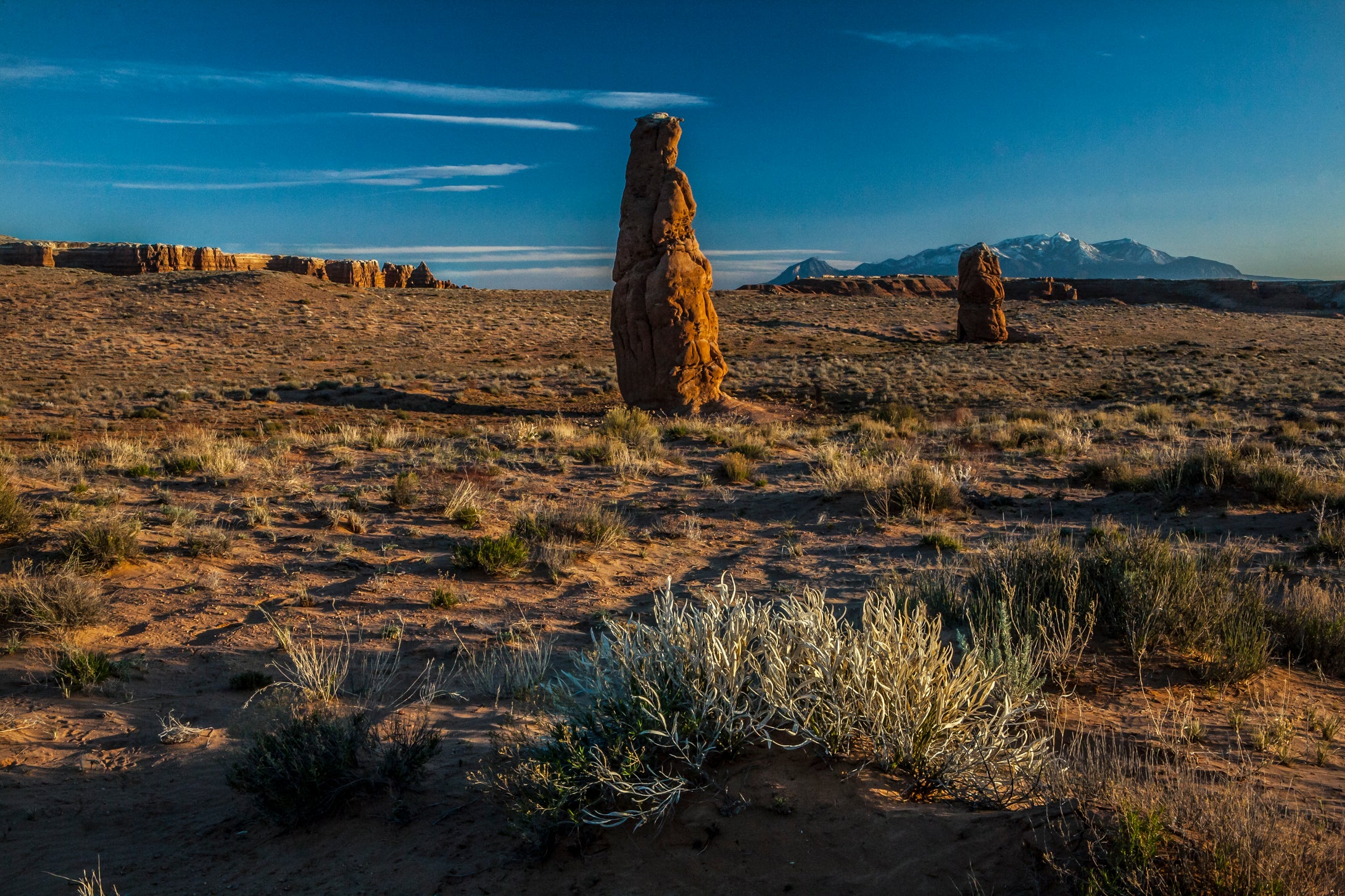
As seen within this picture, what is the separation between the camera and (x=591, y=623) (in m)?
5.93

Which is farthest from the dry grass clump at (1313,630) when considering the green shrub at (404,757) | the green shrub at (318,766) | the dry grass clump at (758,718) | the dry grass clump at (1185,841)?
the green shrub at (318,766)

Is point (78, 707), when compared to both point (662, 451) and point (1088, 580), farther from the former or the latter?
point (662, 451)

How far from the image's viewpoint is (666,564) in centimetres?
753

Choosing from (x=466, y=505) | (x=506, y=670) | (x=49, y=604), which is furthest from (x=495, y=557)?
(x=49, y=604)

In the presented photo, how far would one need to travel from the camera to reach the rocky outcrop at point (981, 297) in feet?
127

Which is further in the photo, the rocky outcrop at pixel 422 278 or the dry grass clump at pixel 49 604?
the rocky outcrop at pixel 422 278

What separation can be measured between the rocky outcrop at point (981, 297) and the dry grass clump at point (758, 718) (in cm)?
3906

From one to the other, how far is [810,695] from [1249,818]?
1.43m

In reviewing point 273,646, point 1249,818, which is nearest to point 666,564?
point 273,646

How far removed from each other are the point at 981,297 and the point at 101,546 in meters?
39.7

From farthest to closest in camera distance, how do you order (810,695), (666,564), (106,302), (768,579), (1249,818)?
(106,302), (666,564), (768,579), (810,695), (1249,818)

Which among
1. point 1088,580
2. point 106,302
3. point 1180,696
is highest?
point 106,302

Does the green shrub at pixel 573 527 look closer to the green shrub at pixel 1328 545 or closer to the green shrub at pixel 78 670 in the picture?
the green shrub at pixel 78 670

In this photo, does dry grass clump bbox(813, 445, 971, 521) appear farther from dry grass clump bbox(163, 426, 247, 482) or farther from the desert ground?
dry grass clump bbox(163, 426, 247, 482)
